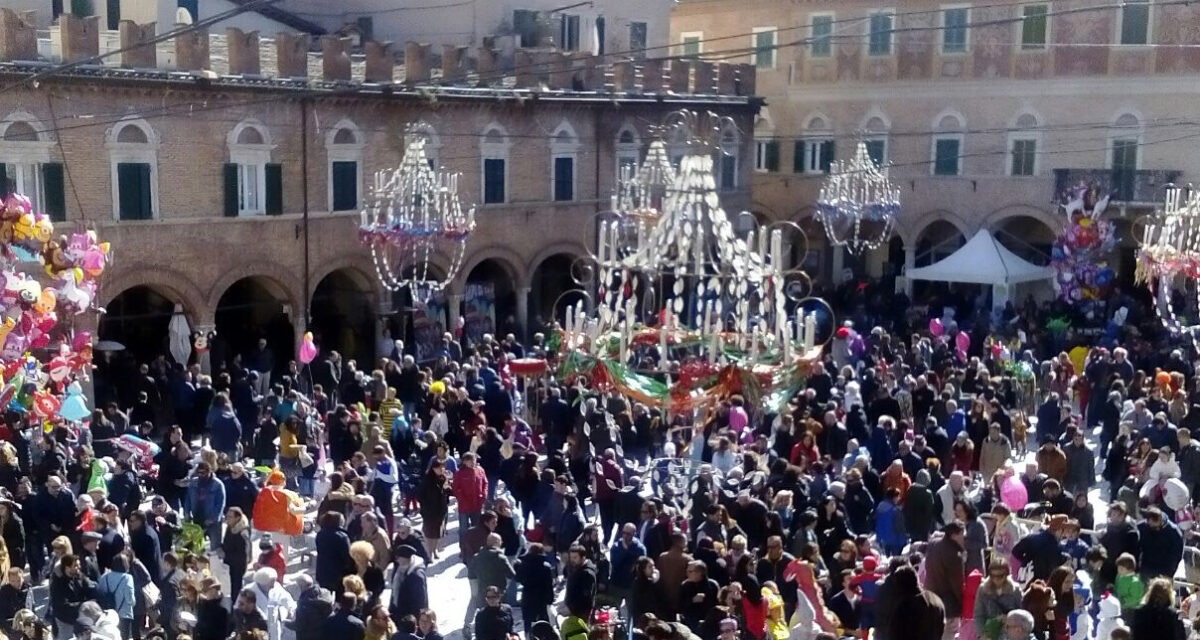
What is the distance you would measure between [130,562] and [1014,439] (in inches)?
401

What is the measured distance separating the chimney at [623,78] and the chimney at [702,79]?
1.56 meters

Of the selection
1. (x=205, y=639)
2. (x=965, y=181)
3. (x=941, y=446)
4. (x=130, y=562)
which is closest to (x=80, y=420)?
(x=130, y=562)

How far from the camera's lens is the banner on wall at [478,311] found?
84.0ft

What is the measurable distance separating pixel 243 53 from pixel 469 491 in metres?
10.8

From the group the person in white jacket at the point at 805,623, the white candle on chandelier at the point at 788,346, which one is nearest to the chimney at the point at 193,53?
the white candle on chandelier at the point at 788,346

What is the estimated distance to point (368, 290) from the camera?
24.0 m

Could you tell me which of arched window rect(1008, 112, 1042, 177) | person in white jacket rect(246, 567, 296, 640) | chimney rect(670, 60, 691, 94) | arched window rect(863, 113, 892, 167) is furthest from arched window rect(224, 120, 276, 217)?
arched window rect(1008, 112, 1042, 177)

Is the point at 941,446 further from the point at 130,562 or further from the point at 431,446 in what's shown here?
the point at 130,562

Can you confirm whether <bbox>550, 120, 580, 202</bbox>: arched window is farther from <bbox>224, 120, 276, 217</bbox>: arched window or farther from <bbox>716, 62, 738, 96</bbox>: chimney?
<bbox>224, 120, 276, 217</bbox>: arched window

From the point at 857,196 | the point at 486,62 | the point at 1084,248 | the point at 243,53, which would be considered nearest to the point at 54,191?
the point at 243,53

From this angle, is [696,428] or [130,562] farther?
[696,428]

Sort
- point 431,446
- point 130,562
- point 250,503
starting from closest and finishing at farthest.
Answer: point 130,562, point 250,503, point 431,446

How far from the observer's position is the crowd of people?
9.35 m

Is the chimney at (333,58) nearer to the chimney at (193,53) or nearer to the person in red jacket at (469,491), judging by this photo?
the chimney at (193,53)
